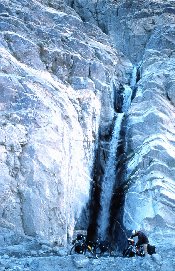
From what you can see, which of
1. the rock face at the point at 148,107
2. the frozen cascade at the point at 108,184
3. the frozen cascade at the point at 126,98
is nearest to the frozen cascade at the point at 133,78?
the rock face at the point at 148,107

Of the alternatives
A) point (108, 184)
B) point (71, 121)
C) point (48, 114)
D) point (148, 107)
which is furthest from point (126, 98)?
point (48, 114)

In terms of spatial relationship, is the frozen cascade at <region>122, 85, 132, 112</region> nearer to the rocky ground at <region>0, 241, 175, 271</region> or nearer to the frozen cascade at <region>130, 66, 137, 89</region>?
the frozen cascade at <region>130, 66, 137, 89</region>

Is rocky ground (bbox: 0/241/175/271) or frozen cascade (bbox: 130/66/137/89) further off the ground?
frozen cascade (bbox: 130/66/137/89)

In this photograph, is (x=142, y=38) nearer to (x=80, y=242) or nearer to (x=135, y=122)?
(x=135, y=122)

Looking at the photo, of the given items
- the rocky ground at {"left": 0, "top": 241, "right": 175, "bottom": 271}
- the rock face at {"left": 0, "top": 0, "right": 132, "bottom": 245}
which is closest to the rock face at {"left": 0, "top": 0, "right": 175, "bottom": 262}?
the rock face at {"left": 0, "top": 0, "right": 132, "bottom": 245}

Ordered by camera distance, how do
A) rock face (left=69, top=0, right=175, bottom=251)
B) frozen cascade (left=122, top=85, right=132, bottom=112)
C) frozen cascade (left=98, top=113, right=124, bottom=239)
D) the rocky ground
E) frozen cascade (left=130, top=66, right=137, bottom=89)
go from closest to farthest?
the rocky ground, rock face (left=69, top=0, right=175, bottom=251), frozen cascade (left=98, top=113, right=124, bottom=239), frozen cascade (left=122, top=85, right=132, bottom=112), frozen cascade (left=130, top=66, right=137, bottom=89)

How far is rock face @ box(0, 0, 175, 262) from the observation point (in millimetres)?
27078

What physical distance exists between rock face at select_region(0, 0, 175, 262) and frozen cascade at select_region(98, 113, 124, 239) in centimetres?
69

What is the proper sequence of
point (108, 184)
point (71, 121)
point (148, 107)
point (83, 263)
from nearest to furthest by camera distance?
point (83, 263) → point (71, 121) → point (108, 184) → point (148, 107)

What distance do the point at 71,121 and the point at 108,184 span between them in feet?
24.8

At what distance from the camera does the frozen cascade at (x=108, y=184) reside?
1348 inches

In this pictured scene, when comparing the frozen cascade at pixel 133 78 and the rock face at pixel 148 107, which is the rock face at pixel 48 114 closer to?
the frozen cascade at pixel 133 78

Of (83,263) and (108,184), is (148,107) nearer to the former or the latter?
(108,184)

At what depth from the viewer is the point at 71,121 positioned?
1337 inches
